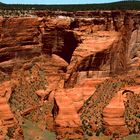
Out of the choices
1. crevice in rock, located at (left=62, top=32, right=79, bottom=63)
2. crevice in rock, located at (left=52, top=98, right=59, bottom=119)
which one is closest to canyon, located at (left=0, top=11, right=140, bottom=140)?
crevice in rock, located at (left=52, top=98, right=59, bottom=119)

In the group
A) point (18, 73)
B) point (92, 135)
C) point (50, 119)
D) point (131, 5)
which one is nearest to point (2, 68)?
point (18, 73)

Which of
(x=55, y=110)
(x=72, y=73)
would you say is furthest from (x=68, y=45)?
(x=55, y=110)

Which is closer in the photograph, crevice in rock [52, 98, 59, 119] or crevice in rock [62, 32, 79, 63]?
crevice in rock [52, 98, 59, 119]

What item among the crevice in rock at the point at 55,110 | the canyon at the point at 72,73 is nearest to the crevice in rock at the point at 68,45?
the canyon at the point at 72,73

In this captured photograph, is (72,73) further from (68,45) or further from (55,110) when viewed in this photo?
(55,110)

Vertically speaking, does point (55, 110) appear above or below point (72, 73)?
below

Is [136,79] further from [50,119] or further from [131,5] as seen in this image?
[131,5]

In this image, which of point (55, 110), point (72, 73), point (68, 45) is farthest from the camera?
point (68, 45)

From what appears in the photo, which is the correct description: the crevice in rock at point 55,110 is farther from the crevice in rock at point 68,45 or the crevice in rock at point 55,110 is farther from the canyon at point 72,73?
the crevice in rock at point 68,45

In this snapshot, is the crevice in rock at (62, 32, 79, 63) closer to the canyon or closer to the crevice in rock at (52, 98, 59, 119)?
the canyon
